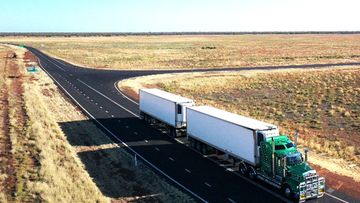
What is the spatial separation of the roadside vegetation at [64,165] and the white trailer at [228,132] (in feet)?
17.9

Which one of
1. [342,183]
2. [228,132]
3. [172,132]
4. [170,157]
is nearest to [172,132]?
[172,132]

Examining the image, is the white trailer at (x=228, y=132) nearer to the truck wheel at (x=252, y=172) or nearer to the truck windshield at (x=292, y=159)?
the truck wheel at (x=252, y=172)

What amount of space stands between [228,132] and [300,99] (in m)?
35.9

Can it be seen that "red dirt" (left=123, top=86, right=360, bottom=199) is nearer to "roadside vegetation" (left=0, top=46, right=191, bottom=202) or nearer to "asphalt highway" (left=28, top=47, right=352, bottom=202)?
"asphalt highway" (left=28, top=47, right=352, bottom=202)

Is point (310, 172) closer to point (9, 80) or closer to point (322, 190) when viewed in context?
point (322, 190)

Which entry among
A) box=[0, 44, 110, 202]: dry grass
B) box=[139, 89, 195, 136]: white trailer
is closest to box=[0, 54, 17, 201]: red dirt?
box=[0, 44, 110, 202]: dry grass

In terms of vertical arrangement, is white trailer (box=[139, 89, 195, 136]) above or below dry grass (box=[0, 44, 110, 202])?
above

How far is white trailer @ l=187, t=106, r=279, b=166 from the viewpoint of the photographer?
27.8 metres

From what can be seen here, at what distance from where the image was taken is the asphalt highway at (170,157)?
86.6 ft

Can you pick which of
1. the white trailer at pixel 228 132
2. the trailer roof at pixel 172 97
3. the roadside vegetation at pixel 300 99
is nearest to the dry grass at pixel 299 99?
the roadside vegetation at pixel 300 99

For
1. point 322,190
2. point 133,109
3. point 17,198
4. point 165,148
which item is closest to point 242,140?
point 322,190

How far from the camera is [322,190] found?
983 inches

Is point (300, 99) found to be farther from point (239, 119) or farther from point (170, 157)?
point (170, 157)

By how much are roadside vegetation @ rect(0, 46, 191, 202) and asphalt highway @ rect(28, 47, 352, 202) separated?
1.16 m
